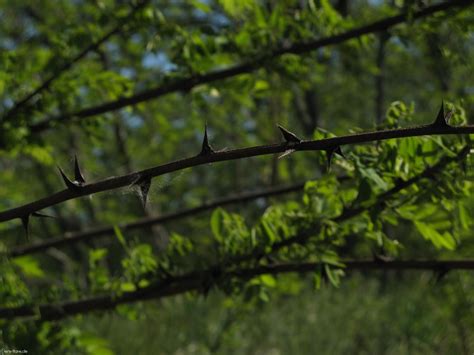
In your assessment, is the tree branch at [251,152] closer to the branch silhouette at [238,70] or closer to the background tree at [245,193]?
the background tree at [245,193]

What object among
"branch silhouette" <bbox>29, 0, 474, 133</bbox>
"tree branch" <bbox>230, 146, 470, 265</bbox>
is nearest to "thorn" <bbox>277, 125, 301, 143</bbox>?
"tree branch" <bbox>230, 146, 470, 265</bbox>

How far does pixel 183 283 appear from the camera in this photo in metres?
2.32

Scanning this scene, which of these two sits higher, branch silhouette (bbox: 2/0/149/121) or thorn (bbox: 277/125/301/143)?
branch silhouette (bbox: 2/0/149/121)

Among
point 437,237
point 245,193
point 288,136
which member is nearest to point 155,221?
point 245,193

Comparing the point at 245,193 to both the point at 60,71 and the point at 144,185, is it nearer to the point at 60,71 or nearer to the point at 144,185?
the point at 60,71

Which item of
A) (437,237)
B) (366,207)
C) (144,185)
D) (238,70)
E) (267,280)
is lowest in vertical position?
(267,280)

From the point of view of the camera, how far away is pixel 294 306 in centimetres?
694

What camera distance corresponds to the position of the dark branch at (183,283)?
207 centimetres

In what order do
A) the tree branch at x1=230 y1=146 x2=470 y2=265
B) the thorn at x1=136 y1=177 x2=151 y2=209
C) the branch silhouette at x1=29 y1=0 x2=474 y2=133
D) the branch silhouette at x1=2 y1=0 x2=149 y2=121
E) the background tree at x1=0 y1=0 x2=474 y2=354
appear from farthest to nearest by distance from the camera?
the branch silhouette at x1=2 y1=0 x2=149 y2=121 < the branch silhouette at x1=29 y1=0 x2=474 y2=133 < the tree branch at x1=230 y1=146 x2=470 y2=265 < the background tree at x1=0 y1=0 x2=474 y2=354 < the thorn at x1=136 y1=177 x2=151 y2=209

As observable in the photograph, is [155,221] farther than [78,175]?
Yes

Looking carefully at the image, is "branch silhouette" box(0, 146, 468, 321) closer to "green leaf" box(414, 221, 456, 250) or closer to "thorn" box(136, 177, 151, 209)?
"green leaf" box(414, 221, 456, 250)

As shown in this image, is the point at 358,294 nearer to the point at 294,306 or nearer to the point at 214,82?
the point at 294,306

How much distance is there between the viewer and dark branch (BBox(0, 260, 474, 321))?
2.07 metres

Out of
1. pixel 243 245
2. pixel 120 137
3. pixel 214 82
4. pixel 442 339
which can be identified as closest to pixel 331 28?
pixel 214 82
